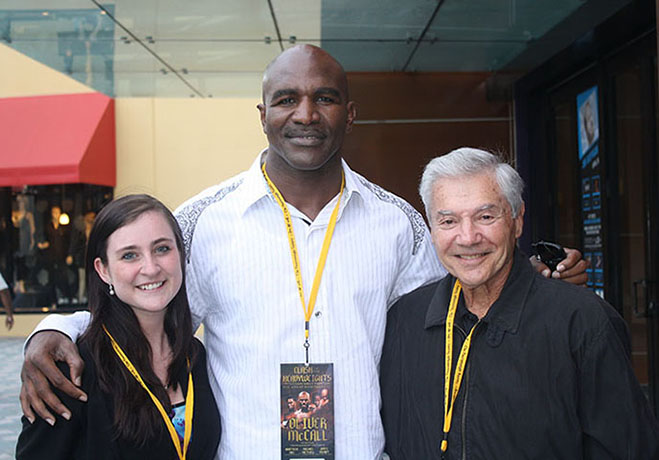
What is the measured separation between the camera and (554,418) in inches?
67.5

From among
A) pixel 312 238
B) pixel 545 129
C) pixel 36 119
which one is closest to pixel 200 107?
pixel 36 119

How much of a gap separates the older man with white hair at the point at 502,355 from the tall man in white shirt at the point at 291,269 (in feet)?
0.67

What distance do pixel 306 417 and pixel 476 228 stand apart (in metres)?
0.78

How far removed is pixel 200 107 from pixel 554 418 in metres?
10.9

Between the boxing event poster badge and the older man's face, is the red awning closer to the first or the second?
the boxing event poster badge

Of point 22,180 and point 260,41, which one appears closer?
point 260,41

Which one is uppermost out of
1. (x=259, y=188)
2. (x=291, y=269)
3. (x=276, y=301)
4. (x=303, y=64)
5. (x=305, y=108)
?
(x=303, y=64)

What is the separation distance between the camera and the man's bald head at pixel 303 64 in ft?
7.26

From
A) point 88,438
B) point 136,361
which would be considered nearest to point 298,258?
point 136,361

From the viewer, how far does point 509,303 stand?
183cm

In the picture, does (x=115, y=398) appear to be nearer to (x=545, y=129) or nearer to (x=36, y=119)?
(x=545, y=129)

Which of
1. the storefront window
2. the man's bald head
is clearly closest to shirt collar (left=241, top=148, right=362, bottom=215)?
the man's bald head

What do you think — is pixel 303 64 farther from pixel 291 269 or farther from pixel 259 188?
pixel 291 269

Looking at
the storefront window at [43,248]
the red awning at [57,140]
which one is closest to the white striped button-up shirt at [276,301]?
the red awning at [57,140]
